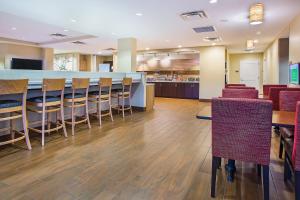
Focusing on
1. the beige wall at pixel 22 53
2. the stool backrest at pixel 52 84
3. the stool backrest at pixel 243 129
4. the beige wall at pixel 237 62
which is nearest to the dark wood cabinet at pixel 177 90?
the beige wall at pixel 237 62

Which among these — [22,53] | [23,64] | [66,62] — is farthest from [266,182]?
[66,62]

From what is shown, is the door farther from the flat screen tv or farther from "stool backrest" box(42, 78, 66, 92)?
"stool backrest" box(42, 78, 66, 92)

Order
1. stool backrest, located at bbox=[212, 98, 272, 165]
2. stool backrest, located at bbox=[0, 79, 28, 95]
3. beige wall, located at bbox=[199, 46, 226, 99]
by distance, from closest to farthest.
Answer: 1. stool backrest, located at bbox=[212, 98, 272, 165]
2. stool backrest, located at bbox=[0, 79, 28, 95]
3. beige wall, located at bbox=[199, 46, 226, 99]

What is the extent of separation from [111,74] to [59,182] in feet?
13.3

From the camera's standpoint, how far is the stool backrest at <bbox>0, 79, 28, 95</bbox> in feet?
8.95

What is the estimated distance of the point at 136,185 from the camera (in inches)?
82.1

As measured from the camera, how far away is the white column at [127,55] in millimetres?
7199

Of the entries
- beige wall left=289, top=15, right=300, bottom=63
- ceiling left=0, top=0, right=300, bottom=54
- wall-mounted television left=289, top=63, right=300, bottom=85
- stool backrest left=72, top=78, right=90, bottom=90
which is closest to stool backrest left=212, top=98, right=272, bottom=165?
stool backrest left=72, top=78, right=90, bottom=90

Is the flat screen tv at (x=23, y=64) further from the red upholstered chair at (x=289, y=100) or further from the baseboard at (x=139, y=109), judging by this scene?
the red upholstered chair at (x=289, y=100)

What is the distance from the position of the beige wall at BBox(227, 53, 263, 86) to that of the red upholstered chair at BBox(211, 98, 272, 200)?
40.9ft

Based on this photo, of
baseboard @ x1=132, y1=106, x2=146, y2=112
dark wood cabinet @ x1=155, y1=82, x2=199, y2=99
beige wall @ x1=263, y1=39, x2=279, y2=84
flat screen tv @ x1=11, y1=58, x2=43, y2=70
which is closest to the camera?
flat screen tv @ x1=11, y1=58, x2=43, y2=70

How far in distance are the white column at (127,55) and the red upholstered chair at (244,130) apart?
18.7ft

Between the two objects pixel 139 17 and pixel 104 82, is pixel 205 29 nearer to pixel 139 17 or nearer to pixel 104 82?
pixel 139 17

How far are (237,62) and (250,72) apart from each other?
997mm
